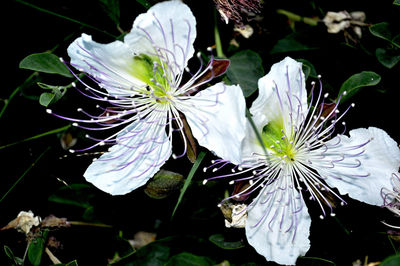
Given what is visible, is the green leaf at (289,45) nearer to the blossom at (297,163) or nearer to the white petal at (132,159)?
the blossom at (297,163)

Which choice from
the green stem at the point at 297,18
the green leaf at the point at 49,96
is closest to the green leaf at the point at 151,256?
the green leaf at the point at 49,96

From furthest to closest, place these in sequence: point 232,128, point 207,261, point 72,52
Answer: point 207,261 → point 72,52 → point 232,128

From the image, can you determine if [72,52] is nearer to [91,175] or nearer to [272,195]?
[91,175]

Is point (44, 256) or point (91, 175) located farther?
point (44, 256)

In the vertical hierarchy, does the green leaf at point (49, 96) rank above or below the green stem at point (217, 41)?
below

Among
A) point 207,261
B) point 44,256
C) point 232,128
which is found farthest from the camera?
point 44,256

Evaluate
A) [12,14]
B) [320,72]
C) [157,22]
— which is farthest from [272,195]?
[12,14]

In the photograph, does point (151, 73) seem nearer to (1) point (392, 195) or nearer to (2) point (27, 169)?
(2) point (27, 169)
